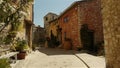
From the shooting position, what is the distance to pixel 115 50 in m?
5.19

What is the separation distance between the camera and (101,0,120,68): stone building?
16.4 ft

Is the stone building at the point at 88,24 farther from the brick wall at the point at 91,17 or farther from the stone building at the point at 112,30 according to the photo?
the stone building at the point at 112,30

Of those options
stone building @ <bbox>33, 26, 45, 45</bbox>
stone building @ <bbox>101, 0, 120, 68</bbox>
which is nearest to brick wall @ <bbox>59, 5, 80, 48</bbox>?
stone building @ <bbox>101, 0, 120, 68</bbox>

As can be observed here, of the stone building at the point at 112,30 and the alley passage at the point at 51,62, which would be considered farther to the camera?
the alley passage at the point at 51,62

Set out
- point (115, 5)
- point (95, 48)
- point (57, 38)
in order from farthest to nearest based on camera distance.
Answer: point (57, 38)
point (95, 48)
point (115, 5)

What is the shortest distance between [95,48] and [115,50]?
37.3ft

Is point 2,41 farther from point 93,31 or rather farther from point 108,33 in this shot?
point 93,31

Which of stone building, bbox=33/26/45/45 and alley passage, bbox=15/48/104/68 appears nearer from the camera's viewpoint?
alley passage, bbox=15/48/104/68

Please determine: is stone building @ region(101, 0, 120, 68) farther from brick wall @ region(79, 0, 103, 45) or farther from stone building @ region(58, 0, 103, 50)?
brick wall @ region(79, 0, 103, 45)

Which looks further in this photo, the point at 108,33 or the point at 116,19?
the point at 108,33

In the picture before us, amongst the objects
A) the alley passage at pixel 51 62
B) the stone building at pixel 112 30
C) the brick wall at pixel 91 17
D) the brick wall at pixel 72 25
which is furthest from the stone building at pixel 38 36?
the stone building at pixel 112 30

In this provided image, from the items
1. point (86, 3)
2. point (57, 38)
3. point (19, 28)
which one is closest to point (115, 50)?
point (19, 28)

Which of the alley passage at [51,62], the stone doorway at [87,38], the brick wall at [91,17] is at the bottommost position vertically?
the alley passage at [51,62]

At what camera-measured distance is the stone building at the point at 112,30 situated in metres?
5.00
